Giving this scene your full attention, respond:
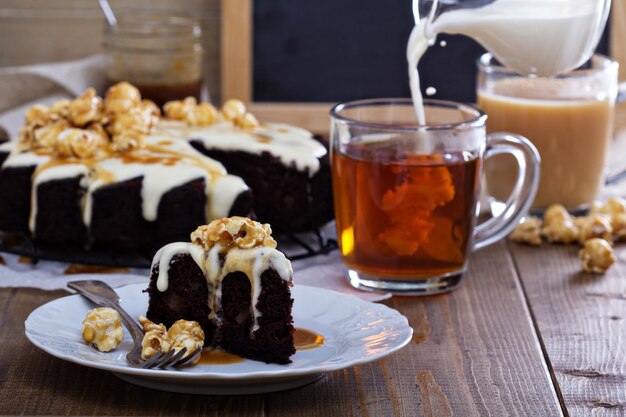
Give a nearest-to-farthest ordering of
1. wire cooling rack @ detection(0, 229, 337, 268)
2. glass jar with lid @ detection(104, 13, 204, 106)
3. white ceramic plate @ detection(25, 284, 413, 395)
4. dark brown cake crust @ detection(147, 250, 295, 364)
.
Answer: white ceramic plate @ detection(25, 284, 413, 395) → dark brown cake crust @ detection(147, 250, 295, 364) → wire cooling rack @ detection(0, 229, 337, 268) → glass jar with lid @ detection(104, 13, 204, 106)

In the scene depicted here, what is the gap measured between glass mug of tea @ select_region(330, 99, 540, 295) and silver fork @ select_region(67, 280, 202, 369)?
42 centimetres

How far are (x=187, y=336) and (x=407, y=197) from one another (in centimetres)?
46

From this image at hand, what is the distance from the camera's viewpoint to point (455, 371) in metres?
1.33

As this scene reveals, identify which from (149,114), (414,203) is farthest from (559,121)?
(149,114)

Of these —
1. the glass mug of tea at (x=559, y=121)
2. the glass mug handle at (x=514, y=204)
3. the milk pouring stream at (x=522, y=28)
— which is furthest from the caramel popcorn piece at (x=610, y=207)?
the milk pouring stream at (x=522, y=28)

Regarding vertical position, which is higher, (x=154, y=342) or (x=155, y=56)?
→ (x=155, y=56)

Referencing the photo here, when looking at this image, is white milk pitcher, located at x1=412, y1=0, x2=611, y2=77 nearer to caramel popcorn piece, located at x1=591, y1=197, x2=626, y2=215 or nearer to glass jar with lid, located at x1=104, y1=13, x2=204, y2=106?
caramel popcorn piece, located at x1=591, y1=197, x2=626, y2=215

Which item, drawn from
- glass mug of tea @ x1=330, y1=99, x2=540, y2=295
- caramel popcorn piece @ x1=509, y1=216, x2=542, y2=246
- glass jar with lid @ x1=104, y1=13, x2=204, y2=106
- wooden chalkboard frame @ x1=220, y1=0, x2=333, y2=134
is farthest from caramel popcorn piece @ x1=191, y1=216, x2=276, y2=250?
wooden chalkboard frame @ x1=220, y1=0, x2=333, y2=134

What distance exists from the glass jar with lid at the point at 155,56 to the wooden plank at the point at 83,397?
1.21m

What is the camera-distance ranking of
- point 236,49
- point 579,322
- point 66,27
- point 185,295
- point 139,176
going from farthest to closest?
point 66,27
point 236,49
point 139,176
point 579,322
point 185,295

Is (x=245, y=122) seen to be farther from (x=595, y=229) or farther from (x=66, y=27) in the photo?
(x=66, y=27)

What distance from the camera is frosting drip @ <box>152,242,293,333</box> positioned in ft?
4.13

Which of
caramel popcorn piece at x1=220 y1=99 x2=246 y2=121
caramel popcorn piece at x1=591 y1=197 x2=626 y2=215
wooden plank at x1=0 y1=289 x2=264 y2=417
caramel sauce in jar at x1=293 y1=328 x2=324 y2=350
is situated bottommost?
caramel popcorn piece at x1=591 y1=197 x2=626 y2=215

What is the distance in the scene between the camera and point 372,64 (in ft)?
9.50
